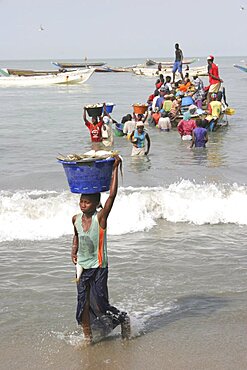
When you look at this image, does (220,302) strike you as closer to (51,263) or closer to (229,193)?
(51,263)

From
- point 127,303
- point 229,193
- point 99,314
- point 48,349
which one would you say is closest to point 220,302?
point 127,303

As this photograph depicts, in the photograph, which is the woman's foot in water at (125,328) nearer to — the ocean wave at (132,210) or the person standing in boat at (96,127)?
the ocean wave at (132,210)

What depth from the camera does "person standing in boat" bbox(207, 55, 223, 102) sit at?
52.7ft

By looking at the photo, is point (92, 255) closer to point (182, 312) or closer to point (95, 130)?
point (182, 312)

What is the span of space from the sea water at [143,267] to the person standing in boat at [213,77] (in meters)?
4.70

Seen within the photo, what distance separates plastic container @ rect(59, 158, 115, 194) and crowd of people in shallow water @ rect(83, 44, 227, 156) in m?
8.07

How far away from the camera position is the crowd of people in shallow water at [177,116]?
13.2m

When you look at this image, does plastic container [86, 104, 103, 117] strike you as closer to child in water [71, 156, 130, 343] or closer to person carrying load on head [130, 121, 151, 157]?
person carrying load on head [130, 121, 151, 157]

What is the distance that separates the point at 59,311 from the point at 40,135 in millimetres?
12740

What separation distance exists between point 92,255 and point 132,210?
157 inches

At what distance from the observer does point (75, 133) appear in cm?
1728

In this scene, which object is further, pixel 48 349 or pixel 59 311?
pixel 59 311

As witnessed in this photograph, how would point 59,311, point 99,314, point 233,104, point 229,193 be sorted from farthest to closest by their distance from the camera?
point 233,104 < point 229,193 < point 59,311 < point 99,314

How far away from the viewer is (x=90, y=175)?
3680 mm
